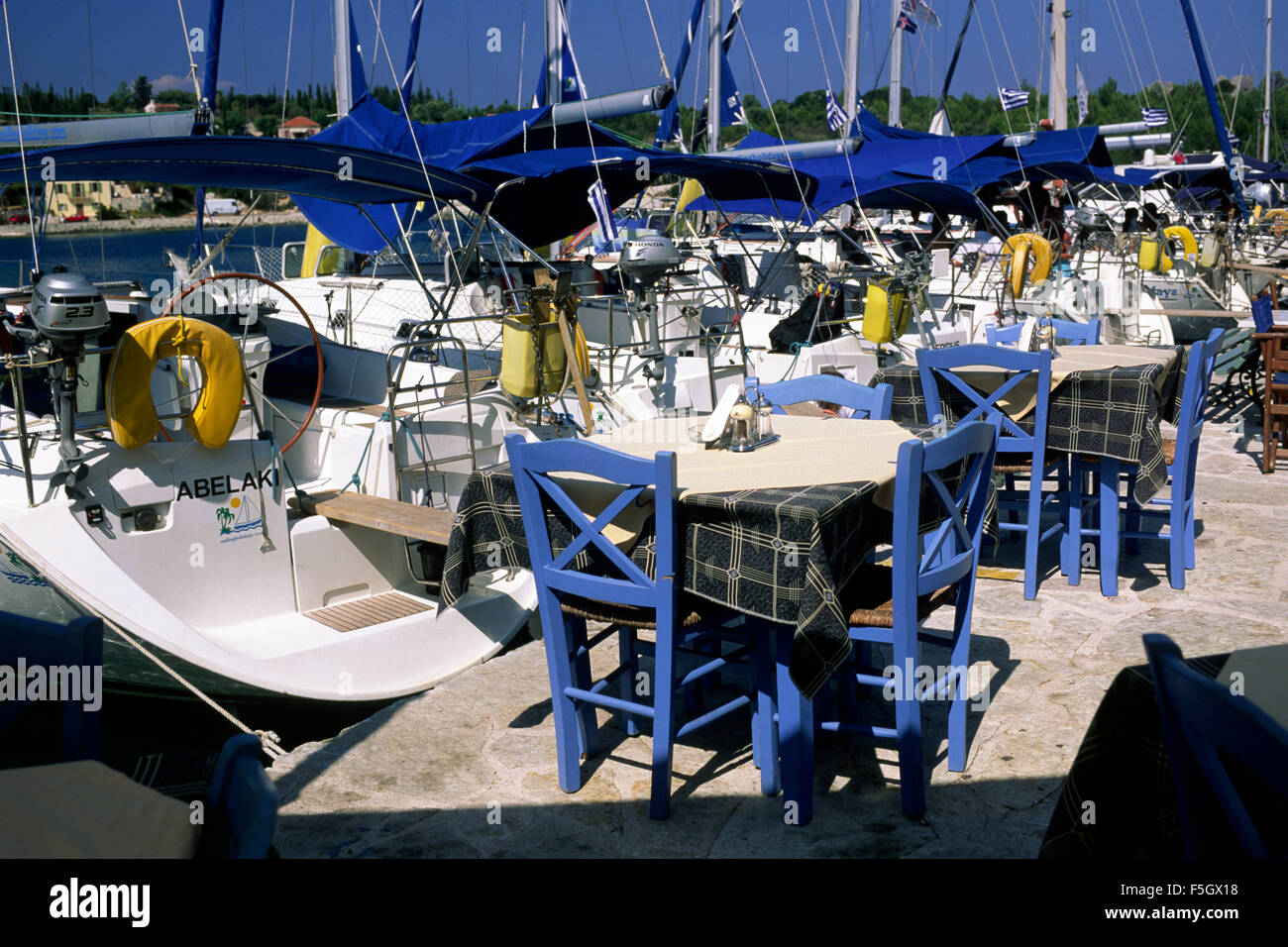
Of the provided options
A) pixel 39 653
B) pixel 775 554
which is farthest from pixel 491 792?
pixel 39 653

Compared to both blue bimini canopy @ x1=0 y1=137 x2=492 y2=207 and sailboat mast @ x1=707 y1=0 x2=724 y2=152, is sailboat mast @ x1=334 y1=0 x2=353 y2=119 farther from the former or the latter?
sailboat mast @ x1=707 y1=0 x2=724 y2=152

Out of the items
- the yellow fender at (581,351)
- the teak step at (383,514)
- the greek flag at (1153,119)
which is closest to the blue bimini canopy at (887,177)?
the yellow fender at (581,351)

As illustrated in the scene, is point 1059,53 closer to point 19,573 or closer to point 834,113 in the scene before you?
point 834,113

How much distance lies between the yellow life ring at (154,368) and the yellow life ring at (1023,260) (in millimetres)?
9701

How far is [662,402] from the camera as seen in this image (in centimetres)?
749

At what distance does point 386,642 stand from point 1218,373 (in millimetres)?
9009

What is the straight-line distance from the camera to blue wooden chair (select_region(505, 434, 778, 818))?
310 centimetres

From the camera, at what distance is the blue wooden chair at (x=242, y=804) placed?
54.7 inches

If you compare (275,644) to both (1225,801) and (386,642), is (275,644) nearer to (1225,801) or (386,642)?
(386,642)

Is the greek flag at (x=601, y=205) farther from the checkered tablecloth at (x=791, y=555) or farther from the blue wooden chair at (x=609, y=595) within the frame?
the checkered tablecloth at (x=791, y=555)

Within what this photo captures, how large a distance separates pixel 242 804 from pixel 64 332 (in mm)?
3717

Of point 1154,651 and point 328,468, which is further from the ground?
point 1154,651

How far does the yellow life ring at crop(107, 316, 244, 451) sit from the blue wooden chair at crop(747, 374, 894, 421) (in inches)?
93.1

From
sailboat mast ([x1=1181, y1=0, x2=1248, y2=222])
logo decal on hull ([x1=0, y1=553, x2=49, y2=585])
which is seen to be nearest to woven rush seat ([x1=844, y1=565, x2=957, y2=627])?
logo decal on hull ([x1=0, y1=553, x2=49, y2=585])
